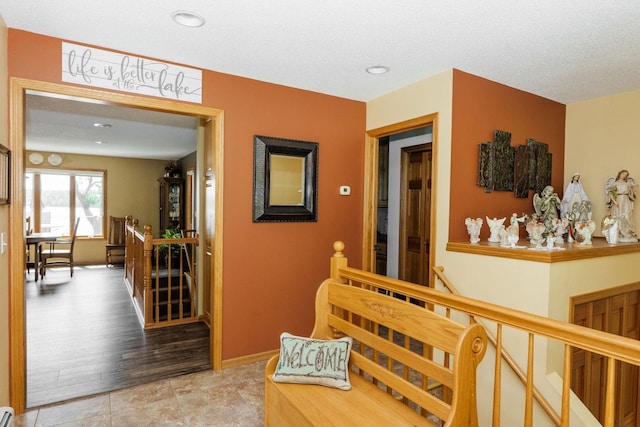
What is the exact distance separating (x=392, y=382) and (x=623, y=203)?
9.82 ft

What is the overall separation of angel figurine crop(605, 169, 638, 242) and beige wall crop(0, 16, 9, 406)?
4.71 metres

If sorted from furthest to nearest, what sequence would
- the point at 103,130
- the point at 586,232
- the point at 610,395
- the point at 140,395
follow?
the point at 103,130
the point at 586,232
the point at 140,395
the point at 610,395

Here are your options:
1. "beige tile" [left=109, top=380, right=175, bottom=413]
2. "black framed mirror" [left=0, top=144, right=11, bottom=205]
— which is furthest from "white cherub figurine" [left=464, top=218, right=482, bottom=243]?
"black framed mirror" [left=0, top=144, right=11, bottom=205]

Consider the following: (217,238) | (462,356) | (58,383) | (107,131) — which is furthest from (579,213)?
(107,131)

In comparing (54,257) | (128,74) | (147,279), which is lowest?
(54,257)

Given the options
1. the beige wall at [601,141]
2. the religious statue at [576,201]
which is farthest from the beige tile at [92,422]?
the beige wall at [601,141]

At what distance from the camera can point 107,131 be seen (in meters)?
5.73

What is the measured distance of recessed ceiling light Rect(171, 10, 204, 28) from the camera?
220 centimetres

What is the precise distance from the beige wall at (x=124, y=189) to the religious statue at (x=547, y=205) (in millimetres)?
8218

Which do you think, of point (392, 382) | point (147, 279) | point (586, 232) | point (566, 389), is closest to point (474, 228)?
point (586, 232)

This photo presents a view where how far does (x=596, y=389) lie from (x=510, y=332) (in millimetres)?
1300

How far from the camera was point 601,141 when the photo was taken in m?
3.79

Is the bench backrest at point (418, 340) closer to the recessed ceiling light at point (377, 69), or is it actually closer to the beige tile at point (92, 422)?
the beige tile at point (92, 422)

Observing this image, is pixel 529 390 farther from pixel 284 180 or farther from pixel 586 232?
pixel 284 180
